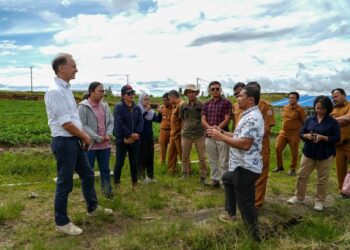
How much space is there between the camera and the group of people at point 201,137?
4500 millimetres

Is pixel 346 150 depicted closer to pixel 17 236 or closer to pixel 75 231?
pixel 75 231

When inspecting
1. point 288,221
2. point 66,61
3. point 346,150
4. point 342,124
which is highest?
point 66,61

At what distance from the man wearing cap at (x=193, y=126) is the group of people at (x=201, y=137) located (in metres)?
0.02

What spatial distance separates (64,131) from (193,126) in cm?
350

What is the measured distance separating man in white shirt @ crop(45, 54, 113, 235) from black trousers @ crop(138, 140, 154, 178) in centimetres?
308

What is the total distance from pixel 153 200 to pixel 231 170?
1.85 m

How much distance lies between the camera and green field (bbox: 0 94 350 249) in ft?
14.7

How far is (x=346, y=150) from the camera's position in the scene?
695 cm

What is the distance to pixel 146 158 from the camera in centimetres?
789

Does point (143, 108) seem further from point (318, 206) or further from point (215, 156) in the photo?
point (318, 206)

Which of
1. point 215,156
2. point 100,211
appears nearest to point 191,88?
point 215,156

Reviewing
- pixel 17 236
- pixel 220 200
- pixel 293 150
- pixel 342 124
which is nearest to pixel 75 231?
pixel 17 236

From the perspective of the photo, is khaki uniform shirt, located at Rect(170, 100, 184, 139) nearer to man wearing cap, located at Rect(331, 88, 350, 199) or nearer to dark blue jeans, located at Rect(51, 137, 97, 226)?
man wearing cap, located at Rect(331, 88, 350, 199)

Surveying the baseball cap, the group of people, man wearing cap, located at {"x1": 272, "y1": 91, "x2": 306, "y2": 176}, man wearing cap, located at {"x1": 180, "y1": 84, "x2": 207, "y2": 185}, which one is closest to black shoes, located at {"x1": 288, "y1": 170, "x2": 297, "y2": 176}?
the group of people
